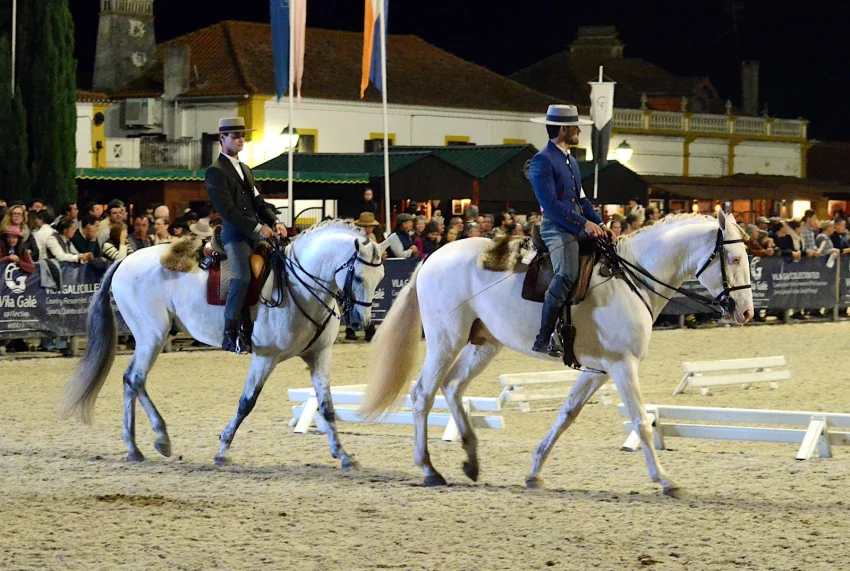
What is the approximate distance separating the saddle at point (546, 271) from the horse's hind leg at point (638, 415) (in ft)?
1.84

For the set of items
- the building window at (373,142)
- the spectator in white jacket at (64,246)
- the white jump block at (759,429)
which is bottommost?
the white jump block at (759,429)

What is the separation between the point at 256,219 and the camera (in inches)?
426

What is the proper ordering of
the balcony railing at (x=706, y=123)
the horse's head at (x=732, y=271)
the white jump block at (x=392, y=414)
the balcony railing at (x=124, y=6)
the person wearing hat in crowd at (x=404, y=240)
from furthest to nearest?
1. the balcony railing at (x=706, y=123)
2. the balcony railing at (x=124, y=6)
3. the person wearing hat in crowd at (x=404, y=240)
4. the white jump block at (x=392, y=414)
5. the horse's head at (x=732, y=271)

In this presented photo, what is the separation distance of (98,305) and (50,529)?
374 cm

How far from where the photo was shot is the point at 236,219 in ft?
34.9

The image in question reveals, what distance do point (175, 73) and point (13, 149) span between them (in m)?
19.3

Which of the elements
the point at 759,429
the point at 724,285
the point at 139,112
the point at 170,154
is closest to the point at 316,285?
the point at 724,285

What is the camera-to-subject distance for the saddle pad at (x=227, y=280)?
1087 cm

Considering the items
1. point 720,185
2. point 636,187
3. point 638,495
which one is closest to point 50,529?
point 638,495

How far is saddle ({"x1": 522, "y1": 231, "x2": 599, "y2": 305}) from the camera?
970 centimetres

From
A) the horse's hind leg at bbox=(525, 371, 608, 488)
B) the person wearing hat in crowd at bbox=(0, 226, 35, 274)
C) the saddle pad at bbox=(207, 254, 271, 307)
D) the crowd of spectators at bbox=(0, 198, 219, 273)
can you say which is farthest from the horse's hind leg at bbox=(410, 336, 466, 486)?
the person wearing hat in crowd at bbox=(0, 226, 35, 274)

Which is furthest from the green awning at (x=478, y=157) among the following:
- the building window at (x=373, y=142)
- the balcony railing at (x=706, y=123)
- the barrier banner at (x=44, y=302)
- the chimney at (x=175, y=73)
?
the balcony railing at (x=706, y=123)

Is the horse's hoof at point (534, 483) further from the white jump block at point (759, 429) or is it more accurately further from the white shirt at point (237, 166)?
the white shirt at point (237, 166)

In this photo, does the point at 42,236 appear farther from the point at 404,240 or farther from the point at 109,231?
the point at 404,240
